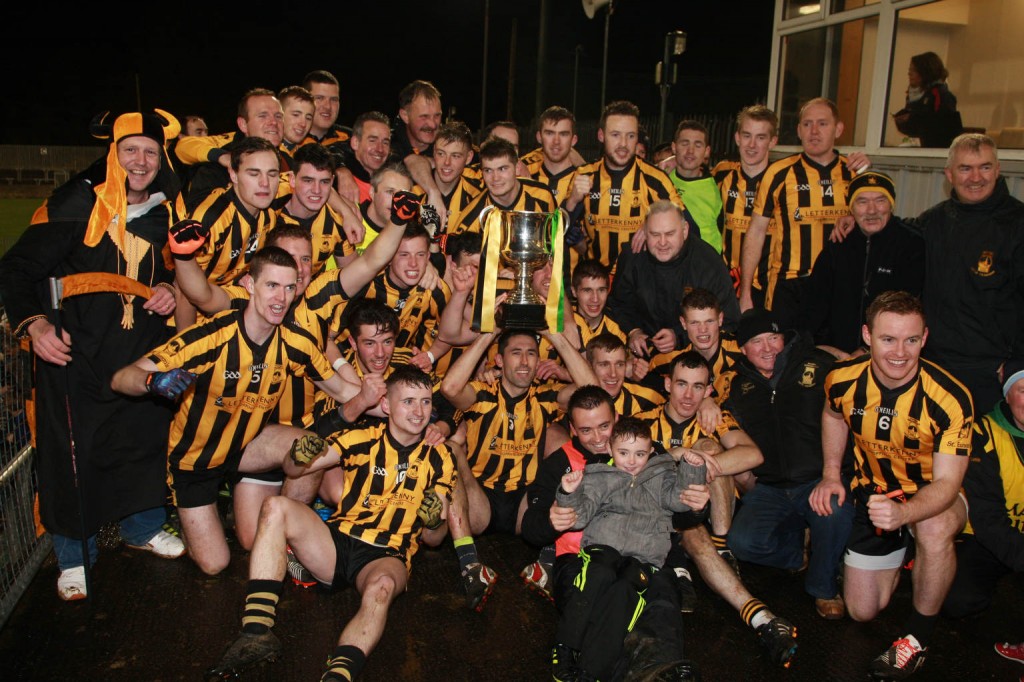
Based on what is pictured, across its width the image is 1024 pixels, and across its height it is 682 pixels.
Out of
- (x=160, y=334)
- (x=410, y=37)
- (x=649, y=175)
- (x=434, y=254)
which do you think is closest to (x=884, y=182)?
(x=649, y=175)

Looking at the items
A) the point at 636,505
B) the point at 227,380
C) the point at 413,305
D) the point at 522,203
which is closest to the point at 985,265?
the point at 636,505

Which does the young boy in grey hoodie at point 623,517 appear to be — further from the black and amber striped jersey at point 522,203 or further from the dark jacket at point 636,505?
the black and amber striped jersey at point 522,203

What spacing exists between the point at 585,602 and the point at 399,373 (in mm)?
1284

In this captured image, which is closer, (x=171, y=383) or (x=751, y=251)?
(x=171, y=383)

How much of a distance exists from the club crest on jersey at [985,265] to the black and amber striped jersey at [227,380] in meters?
3.52

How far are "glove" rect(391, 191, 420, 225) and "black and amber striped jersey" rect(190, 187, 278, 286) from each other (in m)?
0.87

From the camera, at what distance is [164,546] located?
4.09 meters

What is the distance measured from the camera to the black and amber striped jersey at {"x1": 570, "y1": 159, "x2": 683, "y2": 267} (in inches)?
214

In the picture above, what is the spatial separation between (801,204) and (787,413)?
1.75m

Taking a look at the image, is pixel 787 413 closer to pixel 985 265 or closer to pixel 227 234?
pixel 985 265

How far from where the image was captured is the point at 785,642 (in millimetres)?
3271

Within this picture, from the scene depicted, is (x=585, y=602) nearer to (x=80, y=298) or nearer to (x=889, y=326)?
(x=889, y=326)

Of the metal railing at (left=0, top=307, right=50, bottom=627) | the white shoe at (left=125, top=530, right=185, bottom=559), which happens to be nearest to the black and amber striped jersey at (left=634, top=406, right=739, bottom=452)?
the white shoe at (left=125, top=530, right=185, bottom=559)

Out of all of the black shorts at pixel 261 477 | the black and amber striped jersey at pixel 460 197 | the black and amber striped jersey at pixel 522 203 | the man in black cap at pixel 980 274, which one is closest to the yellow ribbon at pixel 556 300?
the black and amber striped jersey at pixel 522 203
